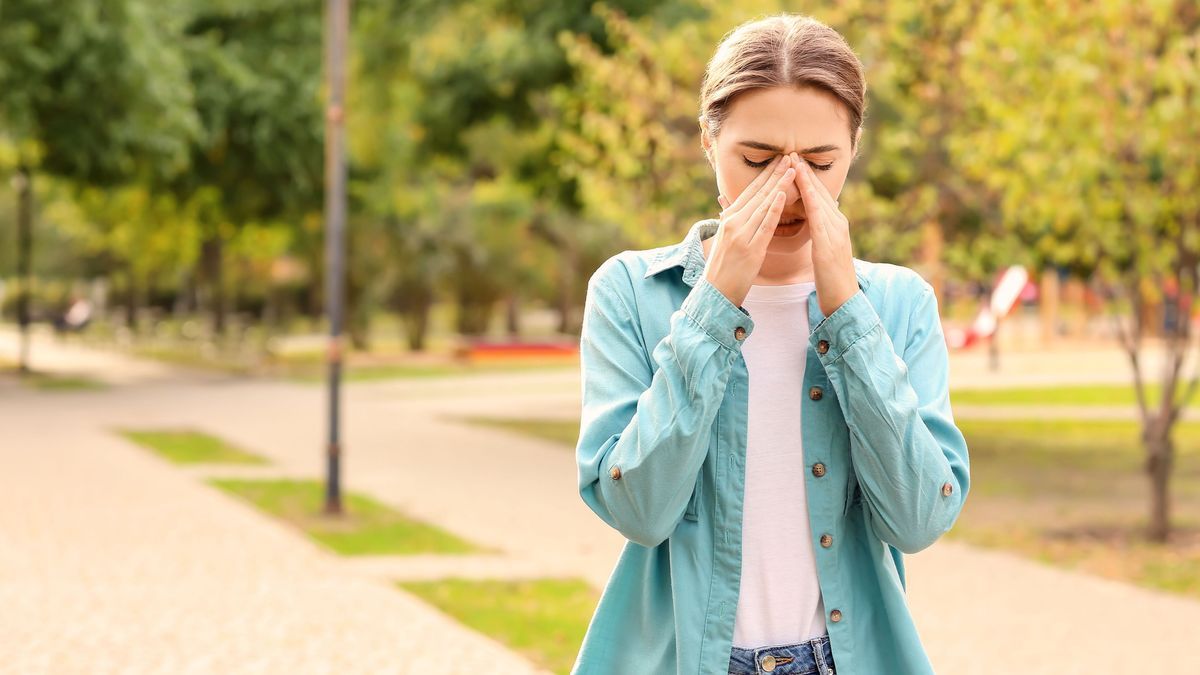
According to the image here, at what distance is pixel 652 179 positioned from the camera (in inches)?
525

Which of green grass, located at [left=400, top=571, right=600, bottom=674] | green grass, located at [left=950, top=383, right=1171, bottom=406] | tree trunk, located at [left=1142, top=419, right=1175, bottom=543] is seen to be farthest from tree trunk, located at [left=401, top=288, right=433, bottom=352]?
green grass, located at [left=400, top=571, right=600, bottom=674]

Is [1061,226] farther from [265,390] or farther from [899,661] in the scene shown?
[265,390]

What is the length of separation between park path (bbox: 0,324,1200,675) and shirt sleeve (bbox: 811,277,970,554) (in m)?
4.59

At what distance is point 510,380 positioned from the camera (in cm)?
2980

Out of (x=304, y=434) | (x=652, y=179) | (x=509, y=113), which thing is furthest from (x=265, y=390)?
(x=652, y=179)

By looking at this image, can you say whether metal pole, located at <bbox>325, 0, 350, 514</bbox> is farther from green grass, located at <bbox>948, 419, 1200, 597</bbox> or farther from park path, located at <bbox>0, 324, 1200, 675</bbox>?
green grass, located at <bbox>948, 419, 1200, 597</bbox>

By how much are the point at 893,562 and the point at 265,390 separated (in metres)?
24.0

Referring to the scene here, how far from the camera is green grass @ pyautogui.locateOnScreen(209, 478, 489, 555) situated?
1013 cm

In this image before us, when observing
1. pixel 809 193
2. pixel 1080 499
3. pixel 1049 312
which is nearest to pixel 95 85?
pixel 1080 499

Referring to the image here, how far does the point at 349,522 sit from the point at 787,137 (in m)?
9.36

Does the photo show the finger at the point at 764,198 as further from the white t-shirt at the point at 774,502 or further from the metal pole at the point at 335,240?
the metal pole at the point at 335,240

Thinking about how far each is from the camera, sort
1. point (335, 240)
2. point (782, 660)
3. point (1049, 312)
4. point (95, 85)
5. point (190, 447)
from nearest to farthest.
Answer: point (782, 660) → point (335, 240) → point (190, 447) → point (95, 85) → point (1049, 312)

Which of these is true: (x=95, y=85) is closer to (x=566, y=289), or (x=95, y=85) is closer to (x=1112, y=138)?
(x=1112, y=138)

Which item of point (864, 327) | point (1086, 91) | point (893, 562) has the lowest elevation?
point (893, 562)
